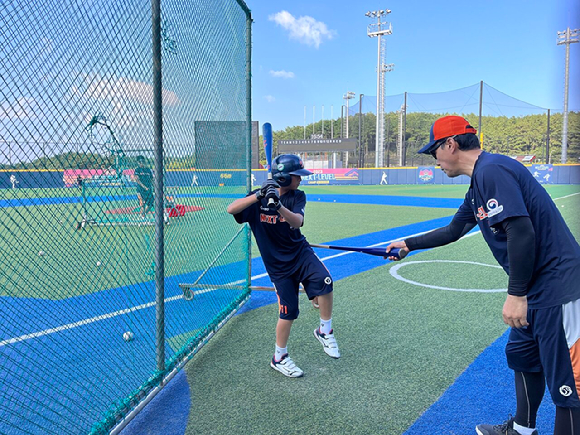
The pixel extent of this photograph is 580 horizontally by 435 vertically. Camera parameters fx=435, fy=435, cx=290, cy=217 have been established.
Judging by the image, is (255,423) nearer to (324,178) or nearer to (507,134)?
(324,178)

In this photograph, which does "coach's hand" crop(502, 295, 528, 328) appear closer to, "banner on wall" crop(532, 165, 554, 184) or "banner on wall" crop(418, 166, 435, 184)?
"banner on wall" crop(418, 166, 435, 184)

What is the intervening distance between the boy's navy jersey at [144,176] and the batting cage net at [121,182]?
0.05ft

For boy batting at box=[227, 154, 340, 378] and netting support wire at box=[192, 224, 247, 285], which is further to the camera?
netting support wire at box=[192, 224, 247, 285]

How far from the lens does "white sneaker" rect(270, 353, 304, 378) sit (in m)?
3.38

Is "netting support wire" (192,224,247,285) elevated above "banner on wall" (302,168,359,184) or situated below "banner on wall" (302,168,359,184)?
below

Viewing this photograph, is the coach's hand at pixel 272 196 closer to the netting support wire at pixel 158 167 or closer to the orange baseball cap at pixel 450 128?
the netting support wire at pixel 158 167

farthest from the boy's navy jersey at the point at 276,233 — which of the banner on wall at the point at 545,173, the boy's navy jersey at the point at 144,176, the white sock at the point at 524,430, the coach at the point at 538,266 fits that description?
the banner on wall at the point at 545,173

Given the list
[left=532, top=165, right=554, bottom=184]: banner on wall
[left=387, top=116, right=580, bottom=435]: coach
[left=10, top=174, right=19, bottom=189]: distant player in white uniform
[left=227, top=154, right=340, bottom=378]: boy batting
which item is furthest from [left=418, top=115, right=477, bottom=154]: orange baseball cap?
[left=532, top=165, right=554, bottom=184]: banner on wall

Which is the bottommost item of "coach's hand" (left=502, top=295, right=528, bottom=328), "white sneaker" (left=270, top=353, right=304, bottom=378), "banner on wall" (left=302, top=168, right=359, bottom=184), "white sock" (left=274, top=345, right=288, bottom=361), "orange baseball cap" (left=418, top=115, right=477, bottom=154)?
"white sneaker" (left=270, top=353, right=304, bottom=378)

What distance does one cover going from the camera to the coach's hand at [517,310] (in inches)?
84.4

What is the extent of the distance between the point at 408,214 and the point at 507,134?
123 ft

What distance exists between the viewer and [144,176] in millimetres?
3219

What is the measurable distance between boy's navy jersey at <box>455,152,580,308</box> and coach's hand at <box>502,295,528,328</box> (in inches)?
3.7

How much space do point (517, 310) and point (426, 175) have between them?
32535 mm
